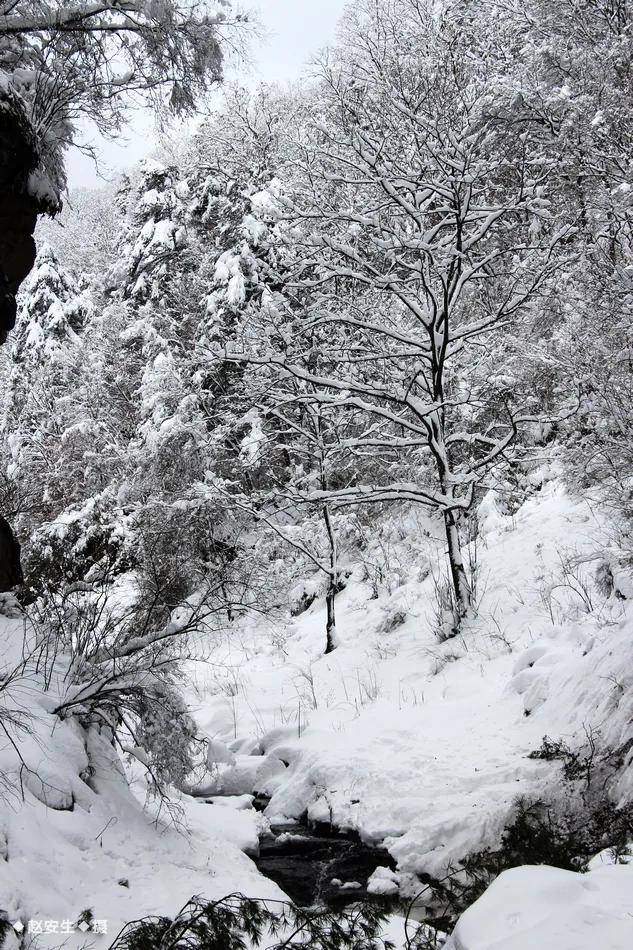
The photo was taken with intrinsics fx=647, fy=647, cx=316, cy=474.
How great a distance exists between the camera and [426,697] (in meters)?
7.04

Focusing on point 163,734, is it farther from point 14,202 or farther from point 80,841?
point 14,202

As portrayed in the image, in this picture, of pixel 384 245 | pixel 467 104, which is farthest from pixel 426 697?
pixel 467 104

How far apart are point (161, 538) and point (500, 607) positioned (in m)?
8.02

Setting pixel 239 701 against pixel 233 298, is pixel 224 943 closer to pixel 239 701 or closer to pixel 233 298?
pixel 239 701

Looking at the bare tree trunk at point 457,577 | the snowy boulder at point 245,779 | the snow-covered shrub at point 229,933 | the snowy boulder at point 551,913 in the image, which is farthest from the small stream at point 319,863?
the bare tree trunk at point 457,577

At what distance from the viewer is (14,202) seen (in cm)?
559

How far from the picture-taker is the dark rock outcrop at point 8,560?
5.37 m

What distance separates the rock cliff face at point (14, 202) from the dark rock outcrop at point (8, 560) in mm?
1631

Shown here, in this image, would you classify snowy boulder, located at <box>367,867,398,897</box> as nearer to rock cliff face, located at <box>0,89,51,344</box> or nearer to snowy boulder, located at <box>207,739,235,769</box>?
snowy boulder, located at <box>207,739,235,769</box>

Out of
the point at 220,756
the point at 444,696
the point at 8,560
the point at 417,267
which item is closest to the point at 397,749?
the point at 444,696

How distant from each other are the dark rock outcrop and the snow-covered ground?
1080 mm

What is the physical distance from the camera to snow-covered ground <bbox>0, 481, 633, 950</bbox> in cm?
276

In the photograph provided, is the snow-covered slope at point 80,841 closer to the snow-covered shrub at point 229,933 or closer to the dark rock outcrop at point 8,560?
the snow-covered shrub at point 229,933

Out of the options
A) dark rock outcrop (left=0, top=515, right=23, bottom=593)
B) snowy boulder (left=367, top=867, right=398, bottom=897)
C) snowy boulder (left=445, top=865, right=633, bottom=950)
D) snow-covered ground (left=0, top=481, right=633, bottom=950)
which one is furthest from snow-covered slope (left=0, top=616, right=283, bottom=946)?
snowy boulder (left=445, top=865, right=633, bottom=950)
